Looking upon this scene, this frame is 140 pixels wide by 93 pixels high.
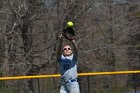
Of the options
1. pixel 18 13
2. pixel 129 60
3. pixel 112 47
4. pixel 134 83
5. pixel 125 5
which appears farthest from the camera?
pixel 129 60

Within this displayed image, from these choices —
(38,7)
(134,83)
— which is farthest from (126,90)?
(38,7)

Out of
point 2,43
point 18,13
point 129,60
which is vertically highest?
point 18,13

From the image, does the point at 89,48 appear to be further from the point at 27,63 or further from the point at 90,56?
the point at 27,63

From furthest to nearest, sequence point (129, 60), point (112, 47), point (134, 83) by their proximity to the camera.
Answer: point (129, 60) → point (112, 47) → point (134, 83)

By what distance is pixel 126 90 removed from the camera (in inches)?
529

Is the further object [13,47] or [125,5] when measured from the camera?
[125,5]

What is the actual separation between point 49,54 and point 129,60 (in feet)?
19.0

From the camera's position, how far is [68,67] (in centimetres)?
821

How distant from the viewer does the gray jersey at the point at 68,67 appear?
8156 mm

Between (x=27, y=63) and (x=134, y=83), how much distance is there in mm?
7042

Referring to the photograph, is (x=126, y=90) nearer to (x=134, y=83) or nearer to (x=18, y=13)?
(x=134, y=83)

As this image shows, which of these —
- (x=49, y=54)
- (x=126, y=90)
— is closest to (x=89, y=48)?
(x=49, y=54)

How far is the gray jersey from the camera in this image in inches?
321

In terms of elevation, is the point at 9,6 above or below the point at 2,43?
above
